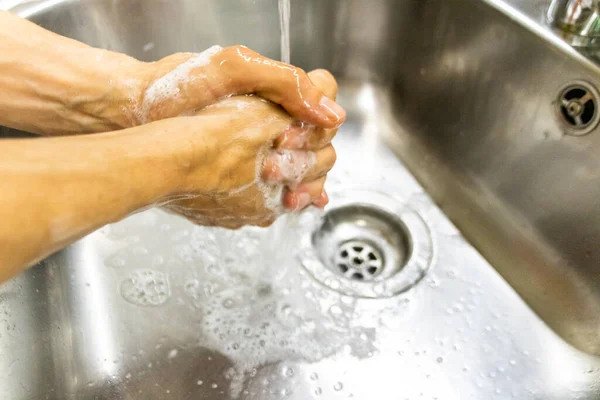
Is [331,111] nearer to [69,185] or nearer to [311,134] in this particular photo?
[311,134]

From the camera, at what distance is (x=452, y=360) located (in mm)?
514

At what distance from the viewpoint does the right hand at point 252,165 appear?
0.40 metres

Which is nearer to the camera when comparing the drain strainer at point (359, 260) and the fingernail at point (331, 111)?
the fingernail at point (331, 111)

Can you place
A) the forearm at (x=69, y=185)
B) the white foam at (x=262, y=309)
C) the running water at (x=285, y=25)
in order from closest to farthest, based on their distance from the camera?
the forearm at (x=69, y=185) < the white foam at (x=262, y=309) < the running water at (x=285, y=25)

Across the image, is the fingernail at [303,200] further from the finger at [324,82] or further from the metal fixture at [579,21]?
the metal fixture at [579,21]

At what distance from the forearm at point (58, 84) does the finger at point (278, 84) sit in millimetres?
109

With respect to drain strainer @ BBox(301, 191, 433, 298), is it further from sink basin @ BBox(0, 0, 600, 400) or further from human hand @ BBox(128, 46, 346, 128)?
human hand @ BBox(128, 46, 346, 128)

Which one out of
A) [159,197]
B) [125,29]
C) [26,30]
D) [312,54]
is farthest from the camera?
[312,54]

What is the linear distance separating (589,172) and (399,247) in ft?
0.79

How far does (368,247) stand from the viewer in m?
0.65

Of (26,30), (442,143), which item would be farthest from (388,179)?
(26,30)

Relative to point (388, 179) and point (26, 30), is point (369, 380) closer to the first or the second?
point (388, 179)

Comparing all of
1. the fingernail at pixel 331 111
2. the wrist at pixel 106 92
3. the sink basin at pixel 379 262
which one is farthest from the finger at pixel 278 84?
the sink basin at pixel 379 262

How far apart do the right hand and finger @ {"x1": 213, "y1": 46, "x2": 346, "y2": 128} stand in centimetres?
1
